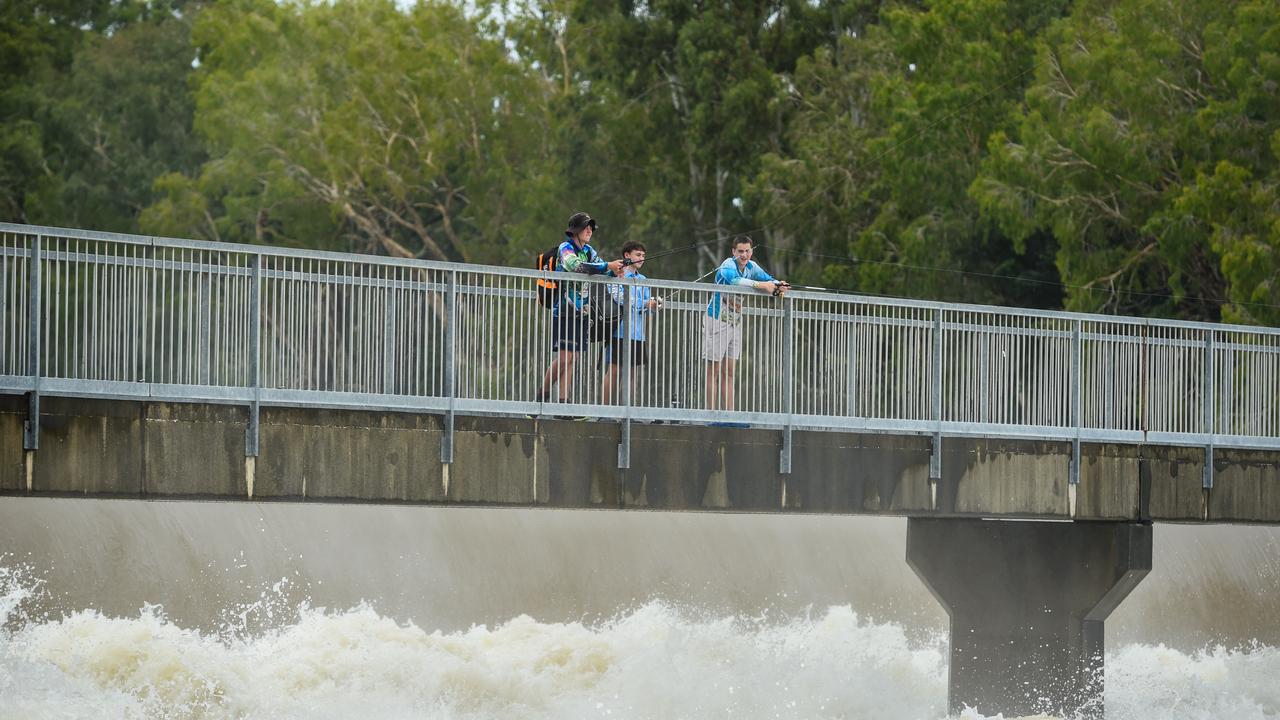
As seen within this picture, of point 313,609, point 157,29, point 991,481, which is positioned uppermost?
point 157,29

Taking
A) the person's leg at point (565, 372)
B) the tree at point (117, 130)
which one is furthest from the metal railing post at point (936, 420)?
the tree at point (117, 130)

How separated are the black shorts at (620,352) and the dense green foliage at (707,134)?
19.8m

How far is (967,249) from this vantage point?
45.3 metres

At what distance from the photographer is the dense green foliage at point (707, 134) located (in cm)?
3812

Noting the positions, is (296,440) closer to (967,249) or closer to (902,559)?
(902,559)

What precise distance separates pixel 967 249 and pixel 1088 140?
7300 mm

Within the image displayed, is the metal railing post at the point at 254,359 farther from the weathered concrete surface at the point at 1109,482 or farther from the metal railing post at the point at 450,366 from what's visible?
the weathered concrete surface at the point at 1109,482

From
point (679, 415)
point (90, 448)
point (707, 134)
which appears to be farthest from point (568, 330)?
point (707, 134)

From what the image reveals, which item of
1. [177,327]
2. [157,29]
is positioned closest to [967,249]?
[177,327]

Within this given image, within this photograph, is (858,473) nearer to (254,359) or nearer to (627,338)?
(627,338)

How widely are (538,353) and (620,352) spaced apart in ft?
2.36

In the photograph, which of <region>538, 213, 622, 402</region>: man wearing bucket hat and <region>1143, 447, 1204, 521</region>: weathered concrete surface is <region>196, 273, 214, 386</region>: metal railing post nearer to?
<region>538, 213, 622, 402</region>: man wearing bucket hat

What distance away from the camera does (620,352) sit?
17.8 meters

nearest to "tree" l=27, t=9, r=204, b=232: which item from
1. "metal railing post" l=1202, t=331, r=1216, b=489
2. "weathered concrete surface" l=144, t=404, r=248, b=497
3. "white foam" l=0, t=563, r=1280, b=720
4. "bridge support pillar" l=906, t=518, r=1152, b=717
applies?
"white foam" l=0, t=563, r=1280, b=720
